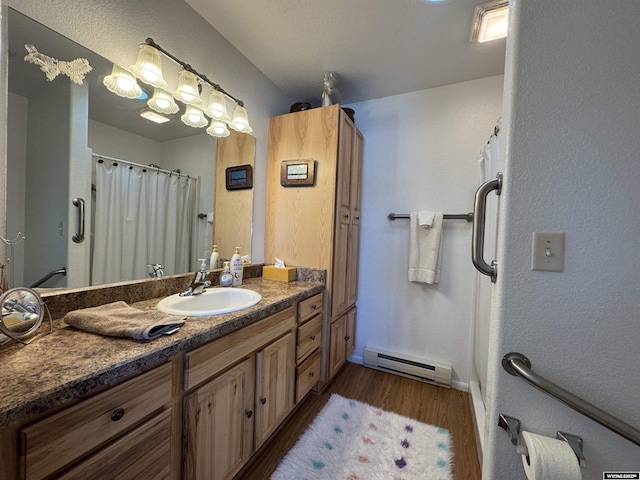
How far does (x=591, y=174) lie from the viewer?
627 millimetres

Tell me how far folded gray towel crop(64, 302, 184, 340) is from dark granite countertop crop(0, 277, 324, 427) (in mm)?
23

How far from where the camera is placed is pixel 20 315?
2.46 feet

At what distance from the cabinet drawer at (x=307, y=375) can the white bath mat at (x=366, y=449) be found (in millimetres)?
184

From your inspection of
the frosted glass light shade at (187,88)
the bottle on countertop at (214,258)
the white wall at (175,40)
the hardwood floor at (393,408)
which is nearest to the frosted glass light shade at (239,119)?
the white wall at (175,40)

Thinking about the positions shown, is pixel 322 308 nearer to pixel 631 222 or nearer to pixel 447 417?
pixel 447 417

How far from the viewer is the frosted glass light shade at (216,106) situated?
154 centimetres

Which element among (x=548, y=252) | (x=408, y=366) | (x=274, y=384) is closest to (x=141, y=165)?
(x=274, y=384)

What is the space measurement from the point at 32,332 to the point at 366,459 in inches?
61.0

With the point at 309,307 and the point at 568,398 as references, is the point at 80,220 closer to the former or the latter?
the point at 309,307

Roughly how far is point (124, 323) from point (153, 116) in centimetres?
108

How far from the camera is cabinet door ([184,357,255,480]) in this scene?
89 cm

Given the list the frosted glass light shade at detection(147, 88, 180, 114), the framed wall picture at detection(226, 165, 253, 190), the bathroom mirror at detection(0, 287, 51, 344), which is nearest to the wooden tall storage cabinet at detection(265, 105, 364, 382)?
the framed wall picture at detection(226, 165, 253, 190)

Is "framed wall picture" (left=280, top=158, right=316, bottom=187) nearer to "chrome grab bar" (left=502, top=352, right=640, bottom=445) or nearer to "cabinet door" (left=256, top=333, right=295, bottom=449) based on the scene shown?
"cabinet door" (left=256, top=333, right=295, bottom=449)

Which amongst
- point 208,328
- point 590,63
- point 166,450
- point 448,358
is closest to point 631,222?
point 590,63
